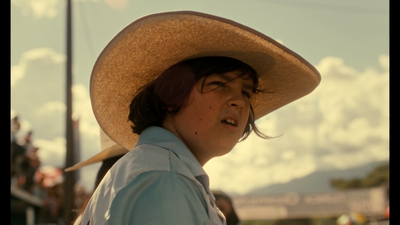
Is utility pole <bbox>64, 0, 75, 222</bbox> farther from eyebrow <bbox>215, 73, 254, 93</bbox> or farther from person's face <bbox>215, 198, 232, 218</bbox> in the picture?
eyebrow <bbox>215, 73, 254, 93</bbox>

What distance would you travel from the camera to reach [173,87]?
2.42 metres

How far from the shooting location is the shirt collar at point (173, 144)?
196 cm

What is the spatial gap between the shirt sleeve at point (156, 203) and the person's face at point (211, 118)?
1.82 feet

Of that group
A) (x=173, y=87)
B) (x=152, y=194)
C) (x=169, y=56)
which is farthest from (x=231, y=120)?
(x=152, y=194)

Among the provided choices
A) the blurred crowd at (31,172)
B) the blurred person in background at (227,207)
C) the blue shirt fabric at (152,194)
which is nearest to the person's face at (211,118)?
the blue shirt fabric at (152,194)

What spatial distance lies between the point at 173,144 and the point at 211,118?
0.29 m

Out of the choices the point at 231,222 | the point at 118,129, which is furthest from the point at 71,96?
the point at 118,129

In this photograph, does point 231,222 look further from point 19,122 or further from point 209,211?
point 19,122

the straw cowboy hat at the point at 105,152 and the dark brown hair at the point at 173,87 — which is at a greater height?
the dark brown hair at the point at 173,87

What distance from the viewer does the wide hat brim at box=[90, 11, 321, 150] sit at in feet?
7.86

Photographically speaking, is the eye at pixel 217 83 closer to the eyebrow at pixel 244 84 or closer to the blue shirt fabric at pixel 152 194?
the eyebrow at pixel 244 84

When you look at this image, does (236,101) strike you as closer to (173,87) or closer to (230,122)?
(230,122)
